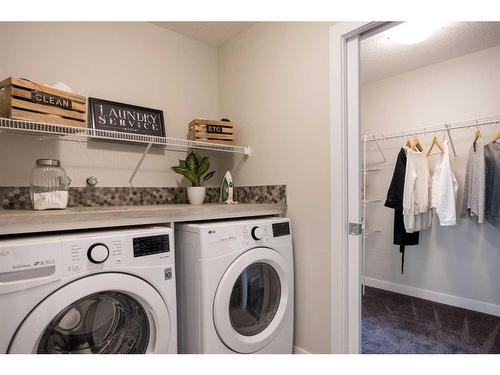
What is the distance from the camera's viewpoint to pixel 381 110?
296cm

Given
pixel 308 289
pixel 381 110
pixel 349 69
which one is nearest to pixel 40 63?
pixel 349 69

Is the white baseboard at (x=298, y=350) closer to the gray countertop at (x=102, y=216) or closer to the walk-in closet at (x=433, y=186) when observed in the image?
the walk-in closet at (x=433, y=186)

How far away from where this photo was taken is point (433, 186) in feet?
8.27

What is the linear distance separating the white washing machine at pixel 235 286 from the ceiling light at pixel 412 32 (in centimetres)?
158

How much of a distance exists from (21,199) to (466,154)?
3.19 metres

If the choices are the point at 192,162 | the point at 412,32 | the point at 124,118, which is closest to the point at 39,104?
the point at 124,118

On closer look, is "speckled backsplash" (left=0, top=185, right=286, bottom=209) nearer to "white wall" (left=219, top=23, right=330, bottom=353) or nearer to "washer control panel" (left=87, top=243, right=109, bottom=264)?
"white wall" (left=219, top=23, right=330, bottom=353)

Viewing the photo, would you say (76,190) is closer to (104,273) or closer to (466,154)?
(104,273)

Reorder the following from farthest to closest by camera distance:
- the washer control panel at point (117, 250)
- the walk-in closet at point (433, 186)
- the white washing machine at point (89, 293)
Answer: the walk-in closet at point (433, 186) < the washer control panel at point (117, 250) < the white washing machine at point (89, 293)

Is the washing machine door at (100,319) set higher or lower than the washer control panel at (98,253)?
lower

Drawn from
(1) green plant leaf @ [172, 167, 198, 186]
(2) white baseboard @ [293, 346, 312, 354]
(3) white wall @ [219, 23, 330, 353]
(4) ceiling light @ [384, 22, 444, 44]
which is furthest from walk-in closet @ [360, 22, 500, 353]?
(1) green plant leaf @ [172, 167, 198, 186]

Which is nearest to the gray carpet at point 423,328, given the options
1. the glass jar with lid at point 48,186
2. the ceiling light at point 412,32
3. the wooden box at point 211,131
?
the wooden box at point 211,131

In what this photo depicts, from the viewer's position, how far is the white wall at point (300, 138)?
158 centimetres

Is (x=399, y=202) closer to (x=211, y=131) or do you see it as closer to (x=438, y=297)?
(x=438, y=297)
